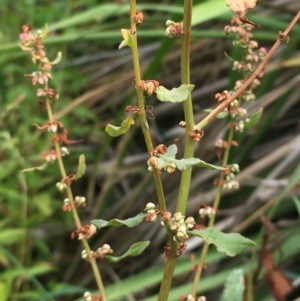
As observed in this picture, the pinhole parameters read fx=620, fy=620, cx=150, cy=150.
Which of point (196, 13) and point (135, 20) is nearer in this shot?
point (135, 20)

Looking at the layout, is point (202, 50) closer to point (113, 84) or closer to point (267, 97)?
point (113, 84)

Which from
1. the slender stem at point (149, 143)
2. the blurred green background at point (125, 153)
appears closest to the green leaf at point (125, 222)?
the slender stem at point (149, 143)

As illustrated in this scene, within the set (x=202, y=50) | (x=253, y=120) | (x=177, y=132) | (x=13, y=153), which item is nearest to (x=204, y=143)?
(x=177, y=132)

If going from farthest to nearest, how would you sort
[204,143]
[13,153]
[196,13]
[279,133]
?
[279,133]
[204,143]
[13,153]
[196,13]

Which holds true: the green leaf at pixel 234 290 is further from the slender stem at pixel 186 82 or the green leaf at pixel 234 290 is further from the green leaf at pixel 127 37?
the green leaf at pixel 127 37

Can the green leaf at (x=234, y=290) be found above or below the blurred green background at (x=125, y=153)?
below

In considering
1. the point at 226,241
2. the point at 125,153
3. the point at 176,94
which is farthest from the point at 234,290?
the point at 125,153
